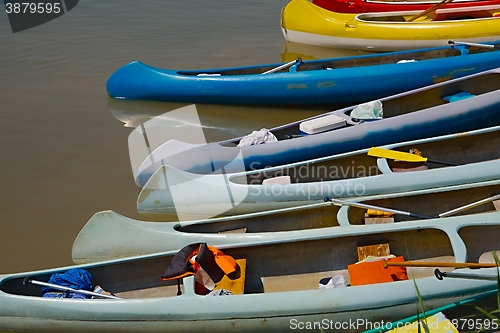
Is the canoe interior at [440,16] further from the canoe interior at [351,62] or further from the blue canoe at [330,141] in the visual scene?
the blue canoe at [330,141]

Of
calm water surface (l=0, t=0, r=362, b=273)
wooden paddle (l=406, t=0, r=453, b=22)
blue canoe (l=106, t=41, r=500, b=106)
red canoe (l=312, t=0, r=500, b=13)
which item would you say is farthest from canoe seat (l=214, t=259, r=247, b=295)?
red canoe (l=312, t=0, r=500, b=13)

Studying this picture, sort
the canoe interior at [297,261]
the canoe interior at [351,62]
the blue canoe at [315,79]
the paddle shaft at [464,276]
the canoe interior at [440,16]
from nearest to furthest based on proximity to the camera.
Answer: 1. the paddle shaft at [464,276]
2. the canoe interior at [297,261]
3. the blue canoe at [315,79]
4. the canoe interior at [351,62]
5. the canoe interior at [440,16]

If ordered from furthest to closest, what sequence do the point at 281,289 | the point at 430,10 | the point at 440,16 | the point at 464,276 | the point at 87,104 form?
the point at 440,16 < the point at 430,10 < the point at 87,104 < the point at 281,289 < the point at 464,276

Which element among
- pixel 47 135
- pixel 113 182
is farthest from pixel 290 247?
pixel 47 135

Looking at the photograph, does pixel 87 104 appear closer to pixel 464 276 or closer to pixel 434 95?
pixel 434 95

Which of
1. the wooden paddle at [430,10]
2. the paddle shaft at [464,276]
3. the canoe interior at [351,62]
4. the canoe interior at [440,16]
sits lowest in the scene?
the paddle shaft at [464,276]

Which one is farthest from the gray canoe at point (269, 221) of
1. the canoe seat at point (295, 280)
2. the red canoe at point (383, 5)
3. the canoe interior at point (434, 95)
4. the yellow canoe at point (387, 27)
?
the red canoe at point (383, 5)

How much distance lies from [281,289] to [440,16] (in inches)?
240

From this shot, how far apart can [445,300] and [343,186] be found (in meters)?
1.44

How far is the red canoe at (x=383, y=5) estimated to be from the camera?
8883mm

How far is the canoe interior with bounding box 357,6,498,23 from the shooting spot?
8.84 m

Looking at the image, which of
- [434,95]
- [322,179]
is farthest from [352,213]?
[434,95]

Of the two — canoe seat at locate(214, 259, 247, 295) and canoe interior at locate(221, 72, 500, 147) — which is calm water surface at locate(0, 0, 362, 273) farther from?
canoe seat at locate(214, 259, 247, 295)

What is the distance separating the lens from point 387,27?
849 centimetres
